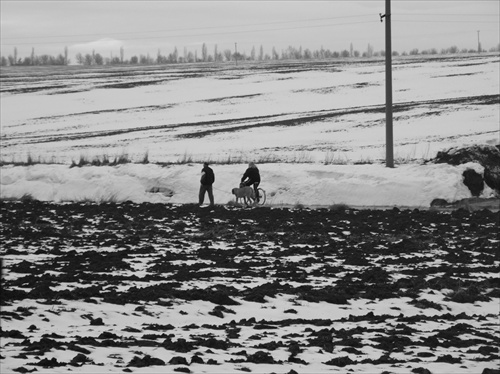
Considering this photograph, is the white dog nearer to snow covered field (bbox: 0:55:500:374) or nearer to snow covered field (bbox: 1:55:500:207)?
snow covered field (bbox: 0:55:500:374)

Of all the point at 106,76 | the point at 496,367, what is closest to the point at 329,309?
the point at 496,367

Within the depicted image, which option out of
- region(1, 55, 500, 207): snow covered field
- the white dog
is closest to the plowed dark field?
the white dog

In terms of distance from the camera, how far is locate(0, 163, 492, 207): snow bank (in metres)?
29.8

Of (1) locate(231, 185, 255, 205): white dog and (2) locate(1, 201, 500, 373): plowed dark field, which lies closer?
(2) locate(1, 201, 500, 373): plowed dark field

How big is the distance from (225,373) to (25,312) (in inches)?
135

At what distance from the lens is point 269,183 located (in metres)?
32.7

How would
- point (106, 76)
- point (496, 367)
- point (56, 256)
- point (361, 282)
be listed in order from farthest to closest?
point (106, 76), point (56, 256), point (361, 282), point (496, 367)

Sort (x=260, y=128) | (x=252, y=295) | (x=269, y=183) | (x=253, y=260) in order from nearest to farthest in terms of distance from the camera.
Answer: (x=252, y=295) < (x=253, y=260) < (x=269, y=183) < (x=260, y=128)

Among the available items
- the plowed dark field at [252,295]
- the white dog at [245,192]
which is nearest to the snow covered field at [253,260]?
the plowed dark field at [252,295]

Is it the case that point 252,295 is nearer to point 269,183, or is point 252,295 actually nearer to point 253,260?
point 253,260

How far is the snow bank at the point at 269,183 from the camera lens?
29.8 meters

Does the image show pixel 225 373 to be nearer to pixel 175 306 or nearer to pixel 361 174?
pixel 175 306

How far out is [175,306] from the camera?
12.5m

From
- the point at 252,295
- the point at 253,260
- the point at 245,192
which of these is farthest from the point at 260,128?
the point at 252,295
